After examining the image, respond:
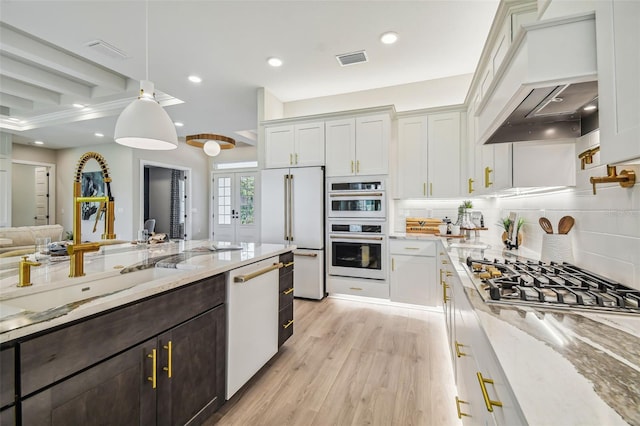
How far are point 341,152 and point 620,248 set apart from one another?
2.84 m

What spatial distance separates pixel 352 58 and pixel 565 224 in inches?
105

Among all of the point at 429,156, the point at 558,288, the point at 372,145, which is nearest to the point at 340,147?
the point at 372,145

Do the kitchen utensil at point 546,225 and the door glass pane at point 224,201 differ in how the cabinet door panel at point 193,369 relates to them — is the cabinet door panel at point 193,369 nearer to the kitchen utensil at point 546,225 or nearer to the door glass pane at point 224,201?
the kitchen utensil at point 546,225

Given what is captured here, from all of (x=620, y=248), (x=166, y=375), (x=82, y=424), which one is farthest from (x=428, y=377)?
(x=82, y=424)

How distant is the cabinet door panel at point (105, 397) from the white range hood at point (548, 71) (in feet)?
5.66

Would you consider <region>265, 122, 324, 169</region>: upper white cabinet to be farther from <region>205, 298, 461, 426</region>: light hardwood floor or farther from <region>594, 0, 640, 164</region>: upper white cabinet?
<region>594, 0, 640, 164</region>: upper white cabinet

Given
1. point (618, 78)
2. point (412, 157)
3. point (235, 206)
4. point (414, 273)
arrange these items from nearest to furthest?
point (618, 78), point (414, 273), point (412, 157), point (235, 206)

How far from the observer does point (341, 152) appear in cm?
367

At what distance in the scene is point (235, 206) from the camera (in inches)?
295

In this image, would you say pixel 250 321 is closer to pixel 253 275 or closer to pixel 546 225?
pixel 253 275

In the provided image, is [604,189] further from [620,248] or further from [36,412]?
[36,412]

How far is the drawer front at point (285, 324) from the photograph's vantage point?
2.23 meters

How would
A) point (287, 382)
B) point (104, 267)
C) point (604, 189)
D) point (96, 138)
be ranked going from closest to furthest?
point (604, 189) → point (104, 267) → point (287, 382) → point (96, 138)

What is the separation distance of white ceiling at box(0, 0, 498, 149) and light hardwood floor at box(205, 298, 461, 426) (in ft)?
9.69
